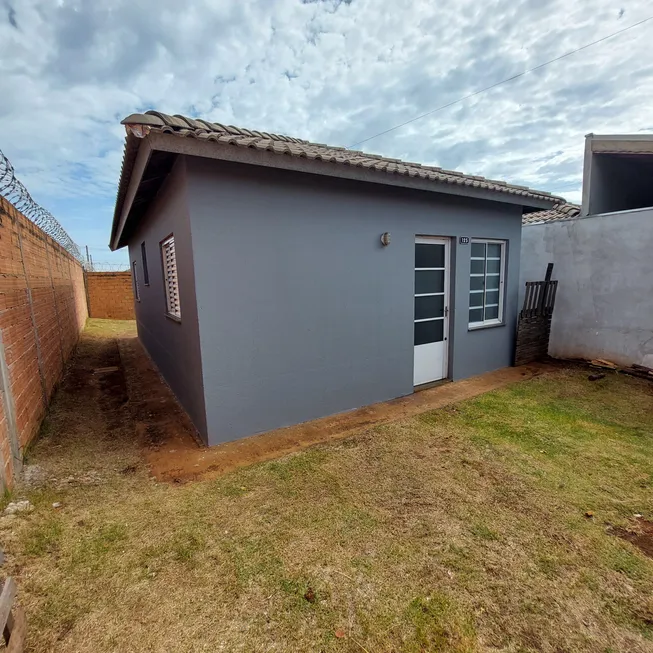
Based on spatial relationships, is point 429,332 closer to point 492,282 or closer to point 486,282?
point 486,282

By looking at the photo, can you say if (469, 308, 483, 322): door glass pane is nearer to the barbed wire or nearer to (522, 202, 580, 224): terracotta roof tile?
(522, 202, 580, 224): terracotta roof tile

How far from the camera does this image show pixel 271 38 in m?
7.02

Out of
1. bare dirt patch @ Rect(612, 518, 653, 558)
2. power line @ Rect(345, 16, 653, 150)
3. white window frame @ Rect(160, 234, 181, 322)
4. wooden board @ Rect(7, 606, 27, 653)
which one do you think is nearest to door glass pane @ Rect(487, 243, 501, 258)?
power line @ Rect(345, 16, 653, 150)

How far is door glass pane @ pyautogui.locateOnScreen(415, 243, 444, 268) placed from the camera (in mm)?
5895

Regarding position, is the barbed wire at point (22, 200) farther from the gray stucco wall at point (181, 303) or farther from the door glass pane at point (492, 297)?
the door glass pane at point (492, 297)

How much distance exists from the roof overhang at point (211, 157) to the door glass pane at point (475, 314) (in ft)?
6.90

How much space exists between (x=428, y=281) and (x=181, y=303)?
4.14 m

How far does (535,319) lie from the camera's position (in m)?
7.79

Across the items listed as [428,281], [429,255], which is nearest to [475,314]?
[428,281]

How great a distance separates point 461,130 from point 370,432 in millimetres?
13227

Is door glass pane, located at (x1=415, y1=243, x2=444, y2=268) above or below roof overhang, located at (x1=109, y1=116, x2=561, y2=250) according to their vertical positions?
below

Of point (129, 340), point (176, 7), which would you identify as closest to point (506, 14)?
point (176, 7)

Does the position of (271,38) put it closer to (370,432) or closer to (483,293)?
(483,293)

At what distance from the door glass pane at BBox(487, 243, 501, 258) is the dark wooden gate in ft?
3.76
